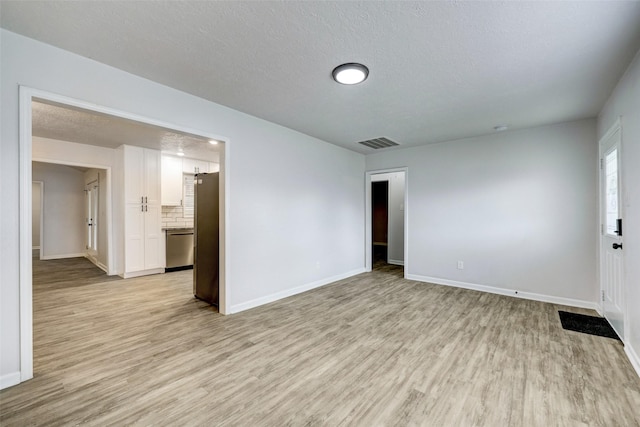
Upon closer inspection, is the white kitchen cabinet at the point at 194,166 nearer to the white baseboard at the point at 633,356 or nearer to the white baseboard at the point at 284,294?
the white baseboard at the point at 284,294

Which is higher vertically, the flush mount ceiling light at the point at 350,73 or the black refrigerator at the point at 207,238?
the flush mount ceiling light at the point at 350,73

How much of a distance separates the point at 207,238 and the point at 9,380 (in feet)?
7.36

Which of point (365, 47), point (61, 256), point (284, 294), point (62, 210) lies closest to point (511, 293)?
point (284, 294)

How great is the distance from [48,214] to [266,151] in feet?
25.1

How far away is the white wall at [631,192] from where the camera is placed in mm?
2176

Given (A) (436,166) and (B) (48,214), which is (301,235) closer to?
(A) (436,166)

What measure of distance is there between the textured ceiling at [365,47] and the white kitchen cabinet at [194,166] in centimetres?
378

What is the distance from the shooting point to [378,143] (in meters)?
4.89

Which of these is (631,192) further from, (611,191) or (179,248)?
(179,248)

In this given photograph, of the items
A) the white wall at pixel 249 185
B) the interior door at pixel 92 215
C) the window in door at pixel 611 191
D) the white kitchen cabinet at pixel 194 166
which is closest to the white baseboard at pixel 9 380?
the white wall at pixel 249 185

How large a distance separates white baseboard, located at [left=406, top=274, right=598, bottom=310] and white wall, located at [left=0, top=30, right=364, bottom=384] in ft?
4.67

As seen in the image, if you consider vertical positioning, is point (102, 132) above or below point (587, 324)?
above

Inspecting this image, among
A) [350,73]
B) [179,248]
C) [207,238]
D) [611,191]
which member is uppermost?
[350,73]

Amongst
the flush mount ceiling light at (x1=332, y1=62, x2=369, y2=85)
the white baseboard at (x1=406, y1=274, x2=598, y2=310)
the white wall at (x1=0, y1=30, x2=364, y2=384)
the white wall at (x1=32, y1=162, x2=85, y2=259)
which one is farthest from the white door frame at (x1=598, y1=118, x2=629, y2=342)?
the white wall at (x1=32, y1=162, x2=85, y2=259)
